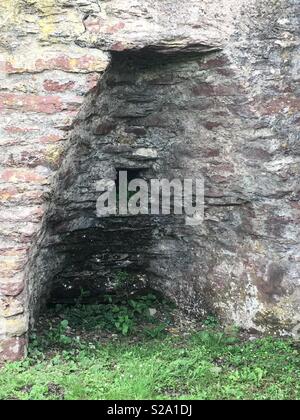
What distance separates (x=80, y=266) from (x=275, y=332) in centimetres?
157

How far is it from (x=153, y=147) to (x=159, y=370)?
5.16 ft

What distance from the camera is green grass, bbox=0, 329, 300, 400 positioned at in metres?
3.38

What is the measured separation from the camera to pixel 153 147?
4312mm

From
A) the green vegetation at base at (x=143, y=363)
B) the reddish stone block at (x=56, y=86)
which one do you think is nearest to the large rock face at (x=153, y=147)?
the reddish stone block at (x=56, y=86)

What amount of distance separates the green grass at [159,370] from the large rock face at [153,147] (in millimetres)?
249

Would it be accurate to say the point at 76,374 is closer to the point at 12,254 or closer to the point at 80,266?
the point at 12,254

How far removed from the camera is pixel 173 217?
4.55 m

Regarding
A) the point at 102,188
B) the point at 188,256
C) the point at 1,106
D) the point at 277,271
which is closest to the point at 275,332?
the point at 277,271

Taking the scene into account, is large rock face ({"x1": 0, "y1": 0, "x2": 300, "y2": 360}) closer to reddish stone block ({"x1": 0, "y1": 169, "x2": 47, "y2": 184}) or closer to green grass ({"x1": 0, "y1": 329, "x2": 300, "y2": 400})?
reddish stone block ({"x1": 0, "y1": 169, "x2": 47, "y2": 184})

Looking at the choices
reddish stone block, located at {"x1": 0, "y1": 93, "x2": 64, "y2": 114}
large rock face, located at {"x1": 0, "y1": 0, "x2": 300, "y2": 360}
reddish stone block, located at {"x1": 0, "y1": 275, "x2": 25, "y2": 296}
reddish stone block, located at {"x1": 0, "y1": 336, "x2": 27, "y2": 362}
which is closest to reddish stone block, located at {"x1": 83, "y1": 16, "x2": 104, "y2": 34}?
large rock face, located at {"x1": 0, "y1": 0, "x2": 300, "y2": 360}

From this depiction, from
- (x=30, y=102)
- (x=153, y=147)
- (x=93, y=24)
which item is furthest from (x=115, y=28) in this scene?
(x=153, y=147)

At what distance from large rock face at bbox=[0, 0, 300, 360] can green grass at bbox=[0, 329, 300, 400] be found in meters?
0.25

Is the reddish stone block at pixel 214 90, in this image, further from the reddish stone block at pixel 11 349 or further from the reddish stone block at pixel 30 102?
the reddish stone block at pixel 11 349

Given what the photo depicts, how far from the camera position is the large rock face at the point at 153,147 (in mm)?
3531
